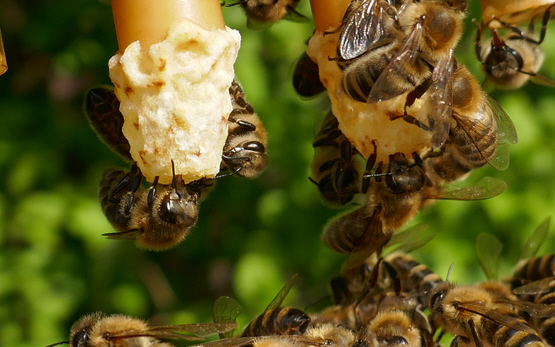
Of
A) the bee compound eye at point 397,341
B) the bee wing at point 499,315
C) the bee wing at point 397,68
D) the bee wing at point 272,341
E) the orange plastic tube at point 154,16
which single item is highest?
the orange plastic tube at point 154,16

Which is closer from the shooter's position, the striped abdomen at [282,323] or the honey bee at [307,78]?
the striped abdomen at [282,323]

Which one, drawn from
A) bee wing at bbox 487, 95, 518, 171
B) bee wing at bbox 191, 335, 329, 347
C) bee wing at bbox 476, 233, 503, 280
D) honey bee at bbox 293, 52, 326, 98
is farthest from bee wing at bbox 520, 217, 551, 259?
bee wing at bbox 191, 335, 329, 347

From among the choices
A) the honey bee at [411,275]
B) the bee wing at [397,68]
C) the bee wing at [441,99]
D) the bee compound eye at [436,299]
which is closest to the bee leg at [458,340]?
the bee compound eye at [436,299]

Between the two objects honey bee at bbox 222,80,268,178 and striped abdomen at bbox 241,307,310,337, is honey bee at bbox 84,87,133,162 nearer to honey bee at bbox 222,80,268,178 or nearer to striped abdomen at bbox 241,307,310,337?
honey bee at bbox 222,80,268,178

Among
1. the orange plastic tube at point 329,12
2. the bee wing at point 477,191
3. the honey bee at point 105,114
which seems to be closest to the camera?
the orange plastic tube at point 329,12

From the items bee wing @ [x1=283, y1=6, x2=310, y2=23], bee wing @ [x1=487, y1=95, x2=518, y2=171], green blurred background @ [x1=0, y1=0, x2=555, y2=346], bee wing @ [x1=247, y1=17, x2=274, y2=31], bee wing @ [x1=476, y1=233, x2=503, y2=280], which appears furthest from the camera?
green blurred background @ [x1=0, y1=0, x2=555, y2=346]

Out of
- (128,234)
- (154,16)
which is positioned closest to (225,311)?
(128,234)

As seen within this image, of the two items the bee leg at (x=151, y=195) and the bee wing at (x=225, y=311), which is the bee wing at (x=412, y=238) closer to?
the bee wing at (x=225, y=311)
